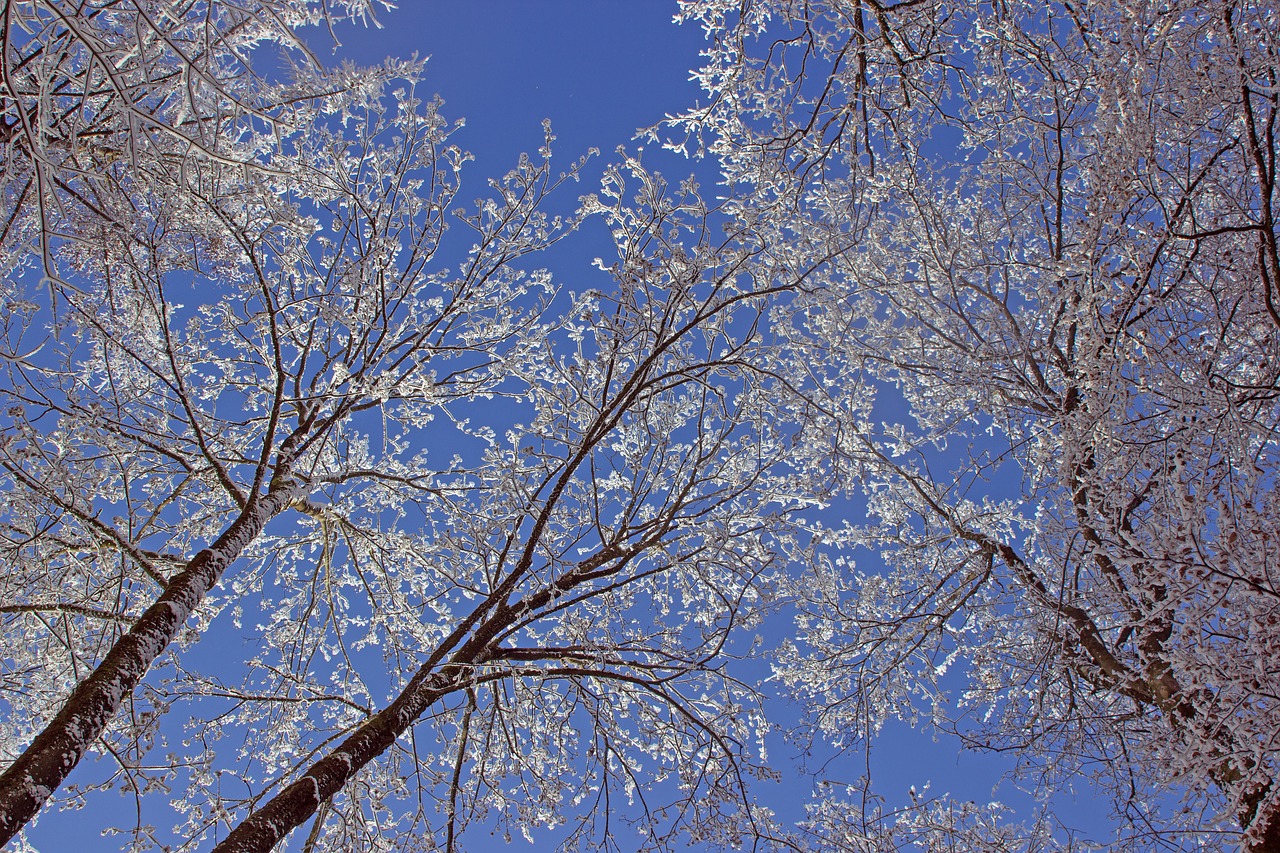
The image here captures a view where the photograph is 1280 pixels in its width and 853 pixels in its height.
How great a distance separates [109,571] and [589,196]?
13.7ft

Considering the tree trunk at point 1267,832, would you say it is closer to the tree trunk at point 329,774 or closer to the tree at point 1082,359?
the tree at point 1082,359

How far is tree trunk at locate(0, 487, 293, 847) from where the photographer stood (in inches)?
103

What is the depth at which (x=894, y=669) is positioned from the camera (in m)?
6.11

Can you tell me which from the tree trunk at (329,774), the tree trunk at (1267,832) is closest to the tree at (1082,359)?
the tree trunk at (1267,832)

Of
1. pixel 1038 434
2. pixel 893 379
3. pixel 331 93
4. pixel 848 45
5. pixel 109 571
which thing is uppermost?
pixel 893 379

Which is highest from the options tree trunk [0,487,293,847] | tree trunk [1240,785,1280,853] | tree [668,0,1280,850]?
tree [668,0,1280,850]

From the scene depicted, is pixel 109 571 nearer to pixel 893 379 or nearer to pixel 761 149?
pixel 761 149

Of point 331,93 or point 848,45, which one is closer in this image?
point 331,93

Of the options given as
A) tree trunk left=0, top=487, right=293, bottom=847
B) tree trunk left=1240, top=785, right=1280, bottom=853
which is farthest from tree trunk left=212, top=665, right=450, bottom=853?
tree trunk left=1240, top=785, right=1280, bottom=853

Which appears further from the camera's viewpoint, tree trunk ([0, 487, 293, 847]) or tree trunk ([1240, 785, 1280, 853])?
tree trunk ([1240, 785, 1280, 853])

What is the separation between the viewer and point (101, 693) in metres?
3.03

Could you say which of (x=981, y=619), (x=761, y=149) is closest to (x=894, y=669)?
(x=981, y=619)

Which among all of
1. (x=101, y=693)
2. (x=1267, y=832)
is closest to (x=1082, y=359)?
(x=1267, y=832)

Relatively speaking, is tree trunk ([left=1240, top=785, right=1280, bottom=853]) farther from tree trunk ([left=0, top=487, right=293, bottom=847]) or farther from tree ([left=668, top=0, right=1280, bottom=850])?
tree trunk ([left=0, top=487, right=293, bottom=847])
